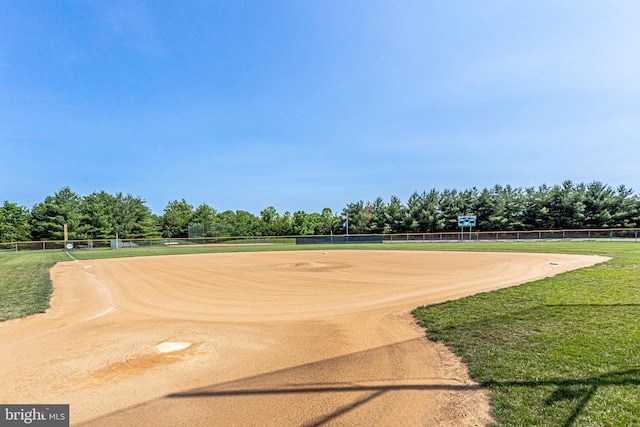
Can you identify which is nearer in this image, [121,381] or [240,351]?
[121,381]

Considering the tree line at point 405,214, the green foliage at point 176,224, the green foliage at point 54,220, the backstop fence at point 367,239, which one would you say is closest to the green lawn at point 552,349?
the backstop fence at point 367,239

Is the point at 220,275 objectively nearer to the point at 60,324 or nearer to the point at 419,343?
the point at 60,324

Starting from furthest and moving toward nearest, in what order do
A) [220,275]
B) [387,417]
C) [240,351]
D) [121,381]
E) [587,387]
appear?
[220,275]
[240,351]
[121,381]
[587,387]
[387,417]

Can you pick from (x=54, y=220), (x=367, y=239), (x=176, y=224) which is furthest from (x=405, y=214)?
(x=54, y=220)

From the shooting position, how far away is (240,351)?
488 centimetres

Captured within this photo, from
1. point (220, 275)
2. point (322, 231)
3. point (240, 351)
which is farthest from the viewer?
point (322, 231)

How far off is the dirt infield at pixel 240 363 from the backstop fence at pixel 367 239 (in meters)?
39.9

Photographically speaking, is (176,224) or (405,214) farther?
(176,224)

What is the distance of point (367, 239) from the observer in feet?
166

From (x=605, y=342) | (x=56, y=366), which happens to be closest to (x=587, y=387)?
(x=605, y=342)

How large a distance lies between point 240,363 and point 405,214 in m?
55.6

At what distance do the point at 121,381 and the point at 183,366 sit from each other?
2.41 feet

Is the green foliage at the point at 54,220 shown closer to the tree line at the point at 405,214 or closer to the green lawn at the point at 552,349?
the tree line at the point at 405,214

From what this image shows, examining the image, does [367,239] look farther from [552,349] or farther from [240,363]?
[240,363]
